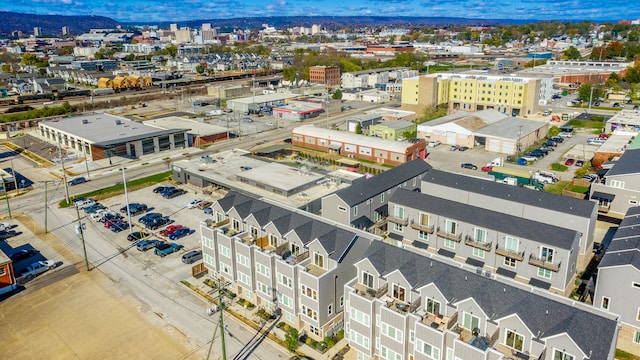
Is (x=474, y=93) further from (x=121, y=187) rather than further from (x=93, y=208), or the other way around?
(x=93, y=208)

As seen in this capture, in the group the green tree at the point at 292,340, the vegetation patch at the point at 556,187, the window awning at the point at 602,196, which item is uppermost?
the window awning at the point at 602,196

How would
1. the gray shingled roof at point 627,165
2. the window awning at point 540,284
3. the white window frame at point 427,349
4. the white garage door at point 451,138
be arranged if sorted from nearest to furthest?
the white window frame at point 427,349, the window awning at point 540,284, the gray shingled roof at point 627,165, the white garage door at point 451,138

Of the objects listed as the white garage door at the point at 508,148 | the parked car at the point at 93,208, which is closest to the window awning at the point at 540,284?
the white garage door at the point at 508,148

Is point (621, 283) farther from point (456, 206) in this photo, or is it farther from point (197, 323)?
point (197, 323)

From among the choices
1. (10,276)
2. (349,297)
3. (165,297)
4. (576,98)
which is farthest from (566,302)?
(576,98)

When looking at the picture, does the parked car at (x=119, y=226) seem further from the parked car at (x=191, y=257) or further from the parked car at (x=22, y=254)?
the parked car at (x=191, y=257)

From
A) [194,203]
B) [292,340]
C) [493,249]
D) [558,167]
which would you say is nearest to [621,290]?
[493,249]

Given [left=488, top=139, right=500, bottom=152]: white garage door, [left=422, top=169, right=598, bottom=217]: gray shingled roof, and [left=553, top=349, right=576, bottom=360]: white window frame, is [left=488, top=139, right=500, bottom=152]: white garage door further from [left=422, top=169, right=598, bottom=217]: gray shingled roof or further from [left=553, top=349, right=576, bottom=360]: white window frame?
[left=553, top=349, right=576, bottom=360]: white window frame

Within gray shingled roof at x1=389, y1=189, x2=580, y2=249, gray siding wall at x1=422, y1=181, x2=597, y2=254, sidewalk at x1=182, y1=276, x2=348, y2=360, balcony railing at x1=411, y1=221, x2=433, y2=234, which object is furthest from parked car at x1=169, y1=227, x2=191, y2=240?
gray siding wall at x1=422, y1=181, x2=597, y2=254
